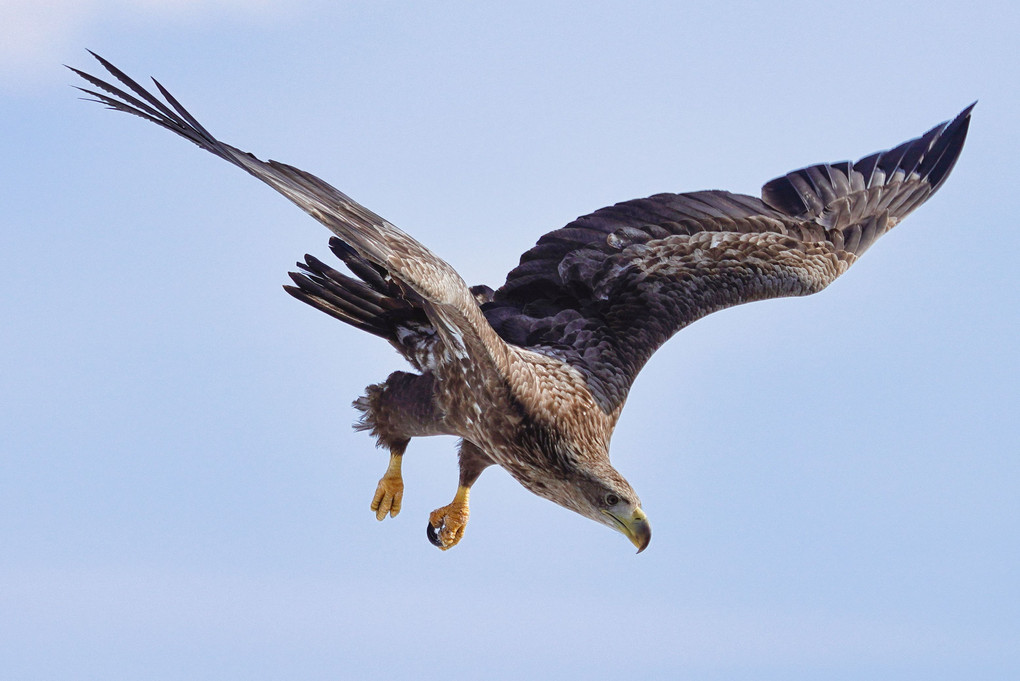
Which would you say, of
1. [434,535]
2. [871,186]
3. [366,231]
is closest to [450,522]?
[434,535]

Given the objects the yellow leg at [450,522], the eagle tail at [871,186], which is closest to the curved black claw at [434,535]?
the yellow leg at [450,522]

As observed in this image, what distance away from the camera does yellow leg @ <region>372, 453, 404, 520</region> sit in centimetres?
912

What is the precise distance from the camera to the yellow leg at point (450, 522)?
9.04 m

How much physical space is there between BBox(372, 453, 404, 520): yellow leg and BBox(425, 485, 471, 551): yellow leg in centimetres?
30

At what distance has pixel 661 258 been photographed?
9172mm

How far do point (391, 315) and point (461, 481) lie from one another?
4.57ft

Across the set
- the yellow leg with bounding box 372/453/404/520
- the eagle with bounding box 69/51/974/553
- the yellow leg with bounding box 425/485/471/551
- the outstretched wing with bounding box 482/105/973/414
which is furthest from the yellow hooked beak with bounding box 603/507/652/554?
the yellow leg with bounding box 372/453/404/520

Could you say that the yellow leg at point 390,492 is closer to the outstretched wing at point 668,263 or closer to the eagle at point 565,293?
the eagle at point 565,293

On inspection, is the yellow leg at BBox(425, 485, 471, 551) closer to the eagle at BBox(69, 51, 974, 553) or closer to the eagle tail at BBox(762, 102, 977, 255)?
the eagle at BBox(69, 51, 974, 553)

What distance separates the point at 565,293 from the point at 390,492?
76.1 inches

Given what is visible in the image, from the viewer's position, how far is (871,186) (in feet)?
34.0

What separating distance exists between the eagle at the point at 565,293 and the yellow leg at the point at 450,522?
11 millimetres

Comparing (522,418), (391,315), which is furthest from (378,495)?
(522,418)

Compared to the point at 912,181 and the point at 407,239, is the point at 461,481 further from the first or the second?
the point at 912,181
